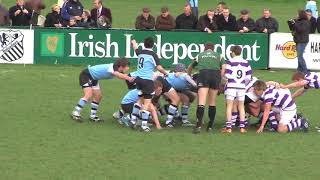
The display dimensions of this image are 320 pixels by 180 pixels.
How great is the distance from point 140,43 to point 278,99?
9.80 metres

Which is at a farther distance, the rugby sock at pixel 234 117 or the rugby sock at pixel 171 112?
the rugby sock at pixel 171 112

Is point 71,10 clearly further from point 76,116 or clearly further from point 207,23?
point 76,116

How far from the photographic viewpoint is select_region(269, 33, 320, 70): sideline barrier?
24500 millimetres

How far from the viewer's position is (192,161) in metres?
12.4

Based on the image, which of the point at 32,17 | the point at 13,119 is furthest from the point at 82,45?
the point at 13,119

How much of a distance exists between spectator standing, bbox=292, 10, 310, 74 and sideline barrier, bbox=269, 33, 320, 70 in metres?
0.85

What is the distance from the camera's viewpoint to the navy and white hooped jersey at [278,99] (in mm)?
15094

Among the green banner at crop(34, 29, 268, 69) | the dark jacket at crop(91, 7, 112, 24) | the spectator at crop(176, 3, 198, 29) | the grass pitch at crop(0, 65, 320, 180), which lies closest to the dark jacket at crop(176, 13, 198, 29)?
the spectator at crop(176, 3, 198, 29)

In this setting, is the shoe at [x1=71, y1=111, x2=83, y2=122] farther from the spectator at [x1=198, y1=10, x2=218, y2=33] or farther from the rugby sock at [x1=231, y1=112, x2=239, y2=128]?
the spectator at [x1=198, y1=10, x2=218, y2=33]

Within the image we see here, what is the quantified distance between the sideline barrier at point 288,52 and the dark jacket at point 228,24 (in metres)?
1.22

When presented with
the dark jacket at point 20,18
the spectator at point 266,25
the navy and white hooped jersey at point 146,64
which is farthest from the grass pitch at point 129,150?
the dark jacket at point 20,18

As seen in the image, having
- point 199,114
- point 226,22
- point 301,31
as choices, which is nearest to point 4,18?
point 226,22

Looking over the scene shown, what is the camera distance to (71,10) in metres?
25.5

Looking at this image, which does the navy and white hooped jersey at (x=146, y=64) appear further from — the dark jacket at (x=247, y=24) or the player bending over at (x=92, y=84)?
the dark jacket at (x=247, y=24)
